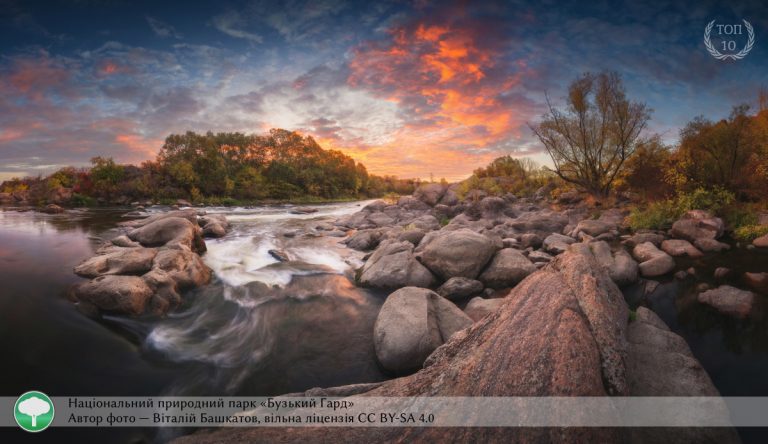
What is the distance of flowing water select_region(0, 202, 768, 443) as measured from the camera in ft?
16.4

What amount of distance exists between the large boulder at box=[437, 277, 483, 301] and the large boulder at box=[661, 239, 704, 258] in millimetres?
8867

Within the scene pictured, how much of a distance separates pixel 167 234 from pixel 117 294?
539 cm

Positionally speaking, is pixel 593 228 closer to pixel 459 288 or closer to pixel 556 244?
pixel 556 244

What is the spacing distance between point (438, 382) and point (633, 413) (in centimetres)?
245

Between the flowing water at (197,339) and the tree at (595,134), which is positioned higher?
the tree at (595,134)

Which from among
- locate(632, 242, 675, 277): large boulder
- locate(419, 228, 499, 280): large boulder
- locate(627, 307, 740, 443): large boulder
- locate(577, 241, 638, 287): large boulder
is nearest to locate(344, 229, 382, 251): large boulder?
locate(419, 228, 499, 280): large boulder

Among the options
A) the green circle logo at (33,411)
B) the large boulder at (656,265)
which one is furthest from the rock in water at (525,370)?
the large boulder at (656,265)

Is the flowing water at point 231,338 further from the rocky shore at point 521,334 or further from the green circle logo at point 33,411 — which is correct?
the rocky shore at point 521,334

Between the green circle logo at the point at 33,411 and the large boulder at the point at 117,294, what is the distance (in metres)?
2.23

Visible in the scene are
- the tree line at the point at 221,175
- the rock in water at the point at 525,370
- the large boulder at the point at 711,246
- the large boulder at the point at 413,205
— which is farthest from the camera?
the tree line at the point at 221,175

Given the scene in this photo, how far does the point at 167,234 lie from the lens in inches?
443

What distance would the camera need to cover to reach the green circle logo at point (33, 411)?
13.2 ft

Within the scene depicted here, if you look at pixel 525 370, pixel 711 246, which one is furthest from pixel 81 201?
pixel 711 246

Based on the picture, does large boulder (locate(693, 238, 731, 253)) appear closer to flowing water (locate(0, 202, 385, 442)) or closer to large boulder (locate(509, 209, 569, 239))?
large boulder (locate(509, 209, 569, 239))
